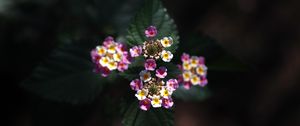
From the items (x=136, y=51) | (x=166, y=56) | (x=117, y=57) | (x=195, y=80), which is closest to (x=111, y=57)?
(x=117, y=57)

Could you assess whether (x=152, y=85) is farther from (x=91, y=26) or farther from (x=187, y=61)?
(x=91, y=26)

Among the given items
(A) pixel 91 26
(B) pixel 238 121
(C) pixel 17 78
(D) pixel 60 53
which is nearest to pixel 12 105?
(C) pixel 17 78

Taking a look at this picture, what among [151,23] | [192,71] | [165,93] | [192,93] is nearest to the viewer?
[165,93]

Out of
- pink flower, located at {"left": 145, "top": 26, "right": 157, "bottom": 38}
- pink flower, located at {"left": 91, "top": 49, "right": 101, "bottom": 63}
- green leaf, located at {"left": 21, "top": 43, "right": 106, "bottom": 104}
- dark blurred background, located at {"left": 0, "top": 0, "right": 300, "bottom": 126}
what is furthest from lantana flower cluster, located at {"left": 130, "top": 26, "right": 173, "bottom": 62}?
dark blurred background, located at {"left": 0, "top": 0, "right": 300, "bottom": 126}

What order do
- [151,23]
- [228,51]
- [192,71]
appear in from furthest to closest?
[228,51] → [192,71] → [151,23]

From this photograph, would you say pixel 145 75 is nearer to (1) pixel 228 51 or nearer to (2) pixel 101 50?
(2) pixel 101 50

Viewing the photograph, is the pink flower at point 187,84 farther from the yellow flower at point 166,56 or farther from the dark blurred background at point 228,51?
the dark blurred background at point 228,51

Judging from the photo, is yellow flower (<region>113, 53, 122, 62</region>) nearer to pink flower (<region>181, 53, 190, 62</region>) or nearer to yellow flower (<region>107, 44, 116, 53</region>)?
yellow flower (<region>107, 44, 116, 53</region>)
